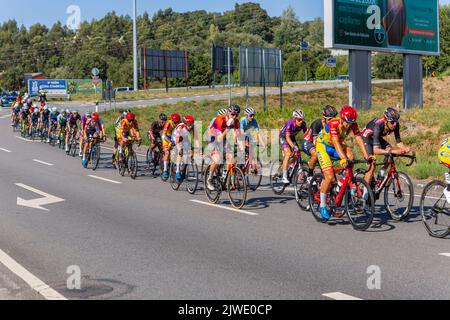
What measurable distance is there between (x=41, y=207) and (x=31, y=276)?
5594 millimetres

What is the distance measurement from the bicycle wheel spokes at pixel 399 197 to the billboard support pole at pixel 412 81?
73.4ft

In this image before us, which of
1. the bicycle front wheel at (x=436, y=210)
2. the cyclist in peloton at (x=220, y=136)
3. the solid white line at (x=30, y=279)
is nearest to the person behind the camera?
the solid white line at (x=30, y=279)

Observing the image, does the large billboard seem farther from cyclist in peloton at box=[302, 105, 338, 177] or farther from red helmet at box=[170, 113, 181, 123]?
cyclist in peloton at box=[302, 105, 338, 177]

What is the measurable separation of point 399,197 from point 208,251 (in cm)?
361

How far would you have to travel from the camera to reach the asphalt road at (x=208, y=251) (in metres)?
6.53

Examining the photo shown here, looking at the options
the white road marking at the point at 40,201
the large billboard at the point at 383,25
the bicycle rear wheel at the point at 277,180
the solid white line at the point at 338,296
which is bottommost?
the white road marking at the point at 40,201

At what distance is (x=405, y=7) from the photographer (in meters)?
30.0

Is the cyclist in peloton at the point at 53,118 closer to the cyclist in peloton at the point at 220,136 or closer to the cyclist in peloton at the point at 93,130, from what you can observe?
the cyclist in peloton at the point at 93,130

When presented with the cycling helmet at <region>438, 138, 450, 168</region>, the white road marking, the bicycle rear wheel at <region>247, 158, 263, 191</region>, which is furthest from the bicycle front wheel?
the white road marking

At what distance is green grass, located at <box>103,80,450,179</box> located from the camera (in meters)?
18.6

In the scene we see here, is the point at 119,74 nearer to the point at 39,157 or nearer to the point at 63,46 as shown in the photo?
the point at 63,46

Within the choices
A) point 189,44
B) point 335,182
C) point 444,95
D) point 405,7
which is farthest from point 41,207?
point 189,44

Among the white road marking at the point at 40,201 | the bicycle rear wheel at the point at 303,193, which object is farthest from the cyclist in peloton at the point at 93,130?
the bicycle rear wheel at the point at 303,193

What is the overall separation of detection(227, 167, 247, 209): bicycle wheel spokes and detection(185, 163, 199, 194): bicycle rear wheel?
2.03 m
